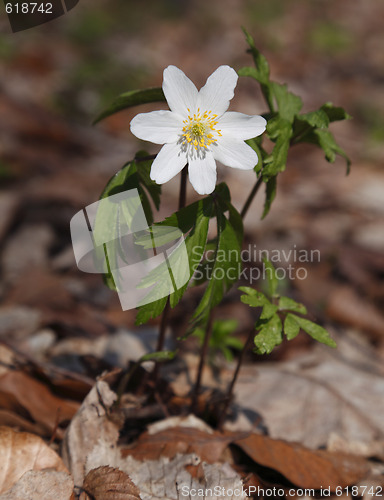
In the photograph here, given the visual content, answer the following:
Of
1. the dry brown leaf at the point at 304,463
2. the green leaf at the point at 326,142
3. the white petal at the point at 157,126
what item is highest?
the white petal at the point at 157,126

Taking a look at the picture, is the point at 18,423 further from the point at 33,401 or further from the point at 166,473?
the point at 166,473

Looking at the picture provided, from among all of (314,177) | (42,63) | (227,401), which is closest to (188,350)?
(227,401)

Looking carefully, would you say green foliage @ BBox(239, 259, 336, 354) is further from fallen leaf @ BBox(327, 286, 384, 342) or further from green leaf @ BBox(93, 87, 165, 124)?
fallen leaf @ BBox(327, 286, 384, 342)

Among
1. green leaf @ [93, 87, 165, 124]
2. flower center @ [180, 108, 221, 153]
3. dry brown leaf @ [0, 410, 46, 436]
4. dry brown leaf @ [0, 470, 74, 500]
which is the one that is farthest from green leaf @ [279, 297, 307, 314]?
dry brown leaf @ [0, 410, 46, 436]

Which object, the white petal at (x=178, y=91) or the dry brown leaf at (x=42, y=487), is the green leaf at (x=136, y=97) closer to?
the white petal at (x=178, y=91)

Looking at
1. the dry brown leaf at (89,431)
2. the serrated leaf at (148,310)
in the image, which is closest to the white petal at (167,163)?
the serrated leaf at (148,310)

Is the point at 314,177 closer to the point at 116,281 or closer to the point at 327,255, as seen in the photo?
the point at 327,255

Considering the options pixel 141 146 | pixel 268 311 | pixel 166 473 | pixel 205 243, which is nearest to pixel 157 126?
pixel 205 243
